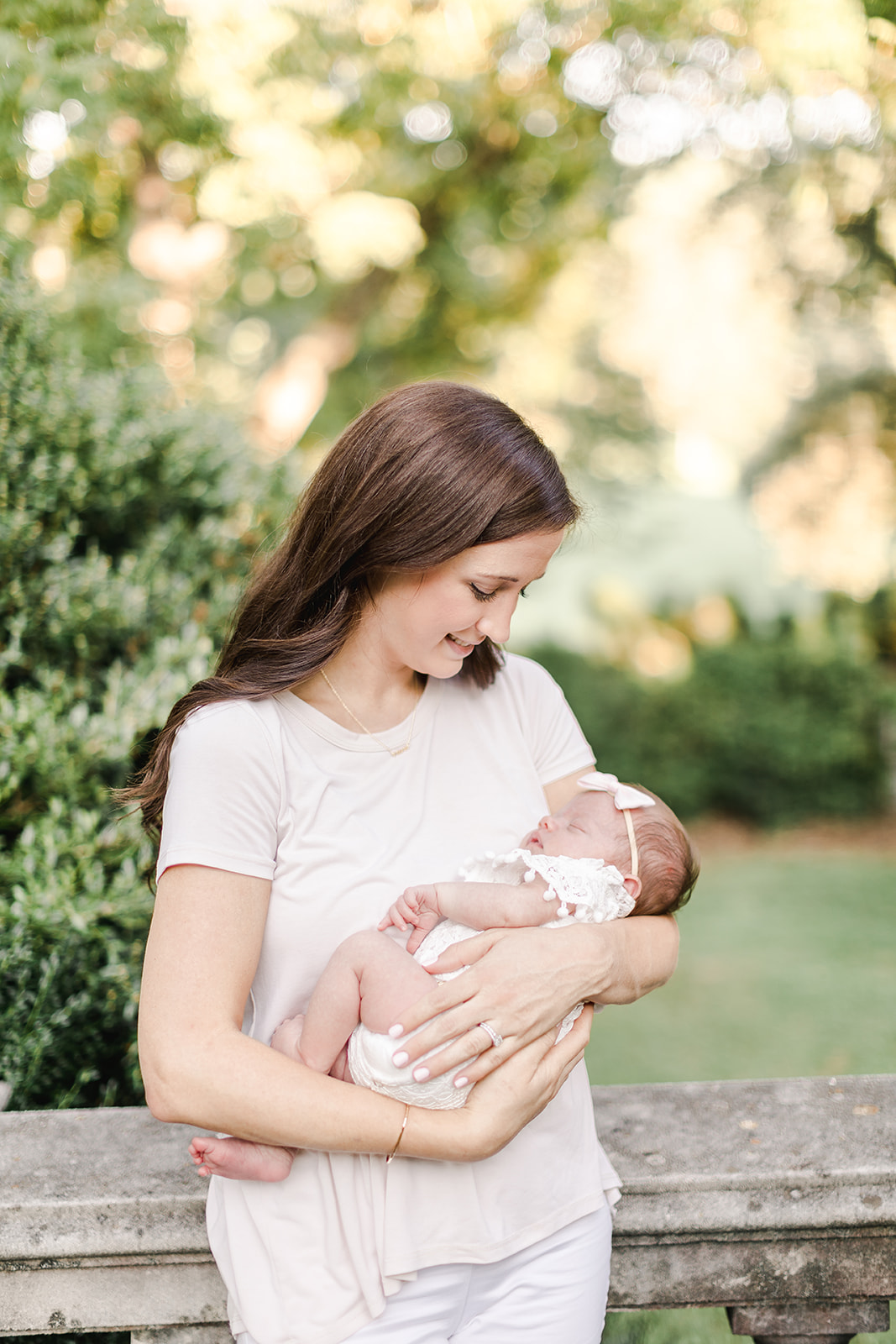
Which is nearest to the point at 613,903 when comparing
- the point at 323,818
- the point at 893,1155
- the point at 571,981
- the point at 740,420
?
the point at 571,981

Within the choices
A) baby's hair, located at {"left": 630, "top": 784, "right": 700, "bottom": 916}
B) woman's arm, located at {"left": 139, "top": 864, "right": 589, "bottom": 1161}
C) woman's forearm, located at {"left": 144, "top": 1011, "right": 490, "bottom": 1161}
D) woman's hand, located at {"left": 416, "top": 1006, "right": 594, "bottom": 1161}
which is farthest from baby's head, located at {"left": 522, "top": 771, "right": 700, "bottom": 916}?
woman's forearm, located at {"left": 144, "top": 1011, "right": 490, "bottom": 1161}

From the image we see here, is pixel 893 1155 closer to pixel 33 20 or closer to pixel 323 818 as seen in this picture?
pixel 323 818

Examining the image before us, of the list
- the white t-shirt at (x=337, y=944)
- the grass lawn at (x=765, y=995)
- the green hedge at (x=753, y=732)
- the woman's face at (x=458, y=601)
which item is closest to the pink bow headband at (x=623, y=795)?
the white t-shirt at (x=337, y=944)

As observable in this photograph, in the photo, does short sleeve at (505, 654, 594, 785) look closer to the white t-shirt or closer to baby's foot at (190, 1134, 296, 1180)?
the white t-shirt

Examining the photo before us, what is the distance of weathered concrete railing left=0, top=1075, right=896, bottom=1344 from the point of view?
5.84ft

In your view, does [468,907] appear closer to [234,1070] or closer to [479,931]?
[479,931]

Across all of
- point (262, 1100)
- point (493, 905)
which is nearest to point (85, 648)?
point (493, 905)

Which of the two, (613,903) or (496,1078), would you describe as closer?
(496,1078)

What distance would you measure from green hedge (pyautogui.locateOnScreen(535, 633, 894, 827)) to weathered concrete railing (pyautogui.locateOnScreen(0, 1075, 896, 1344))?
27.9ft

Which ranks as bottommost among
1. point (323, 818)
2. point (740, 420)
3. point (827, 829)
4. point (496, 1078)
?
point (827, 829)

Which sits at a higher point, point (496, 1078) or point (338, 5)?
point (338, 5)

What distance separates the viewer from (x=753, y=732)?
34.3 feet

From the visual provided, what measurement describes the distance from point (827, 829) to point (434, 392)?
9711 mm

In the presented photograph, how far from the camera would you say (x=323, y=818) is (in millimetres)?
1674
